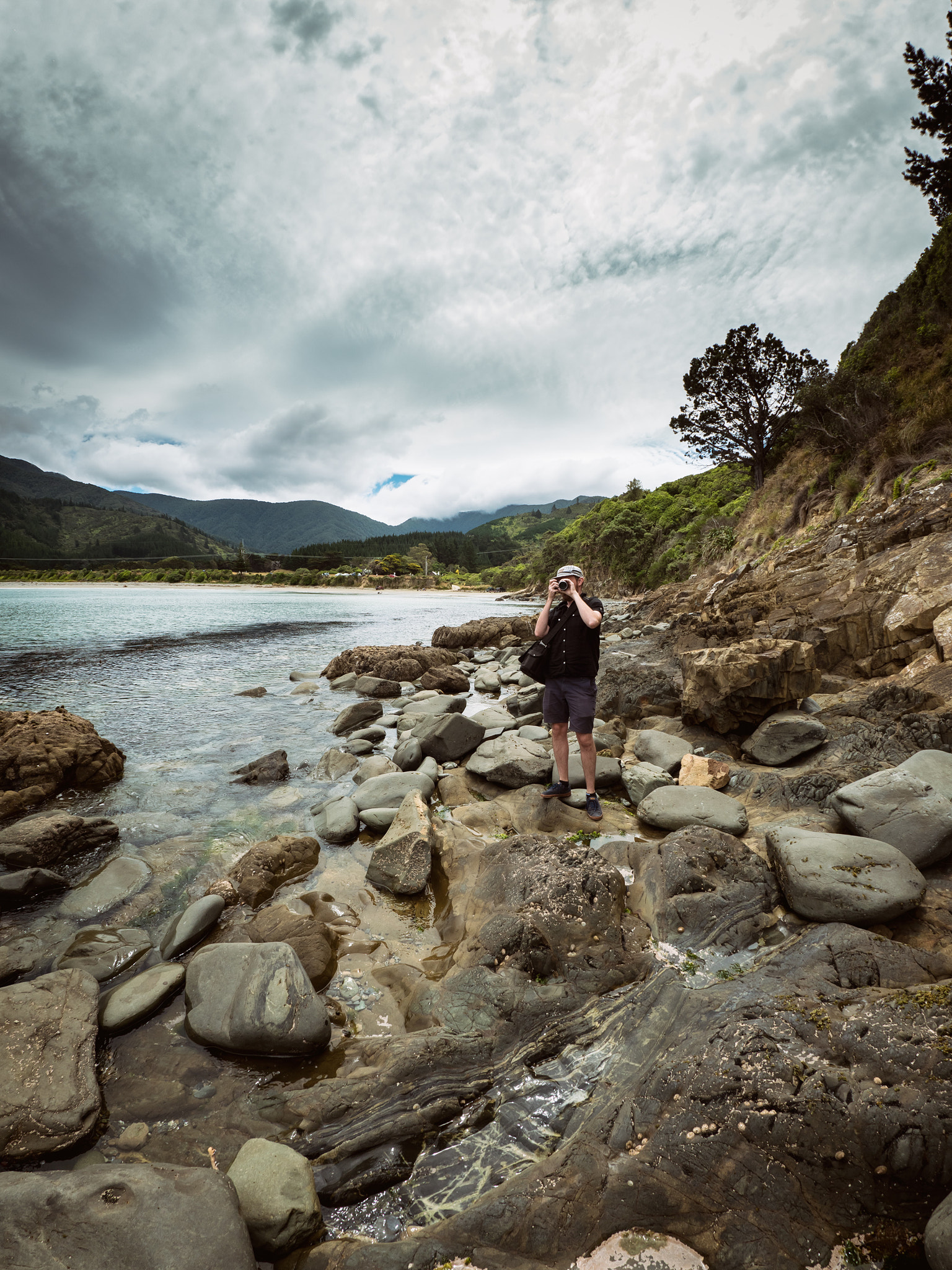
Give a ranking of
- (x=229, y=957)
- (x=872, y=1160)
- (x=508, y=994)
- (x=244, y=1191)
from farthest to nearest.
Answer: (x=229, y=957) < (x=508, y=994) < (x=244, y=1191) < (x=872, y=1160)

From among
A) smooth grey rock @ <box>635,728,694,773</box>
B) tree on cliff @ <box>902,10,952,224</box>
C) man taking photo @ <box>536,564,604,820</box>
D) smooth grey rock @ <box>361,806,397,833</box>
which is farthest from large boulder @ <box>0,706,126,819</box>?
tree on cliff @ <box>902,10,952,224</box>

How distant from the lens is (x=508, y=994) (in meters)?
3.12

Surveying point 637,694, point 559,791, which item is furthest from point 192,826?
point 637,694

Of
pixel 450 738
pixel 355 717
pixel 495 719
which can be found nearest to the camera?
pixel 450 738

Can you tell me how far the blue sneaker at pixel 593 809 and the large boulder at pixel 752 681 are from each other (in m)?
2.53

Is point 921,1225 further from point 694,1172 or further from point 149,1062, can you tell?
point 149,1062

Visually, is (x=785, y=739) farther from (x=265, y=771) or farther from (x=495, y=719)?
(x=265, y=771)

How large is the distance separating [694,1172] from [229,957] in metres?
2.91

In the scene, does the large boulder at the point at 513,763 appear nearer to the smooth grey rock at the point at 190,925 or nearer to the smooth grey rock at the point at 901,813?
the smooth grey rock at the point at 901,813

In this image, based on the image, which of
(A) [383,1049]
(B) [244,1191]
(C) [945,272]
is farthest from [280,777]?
(C) [945,272]

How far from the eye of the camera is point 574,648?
224 inches

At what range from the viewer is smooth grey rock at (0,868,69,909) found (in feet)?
14.1

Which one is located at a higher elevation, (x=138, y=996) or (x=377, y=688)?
(x=377, y=688)

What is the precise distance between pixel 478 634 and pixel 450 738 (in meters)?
14.3
